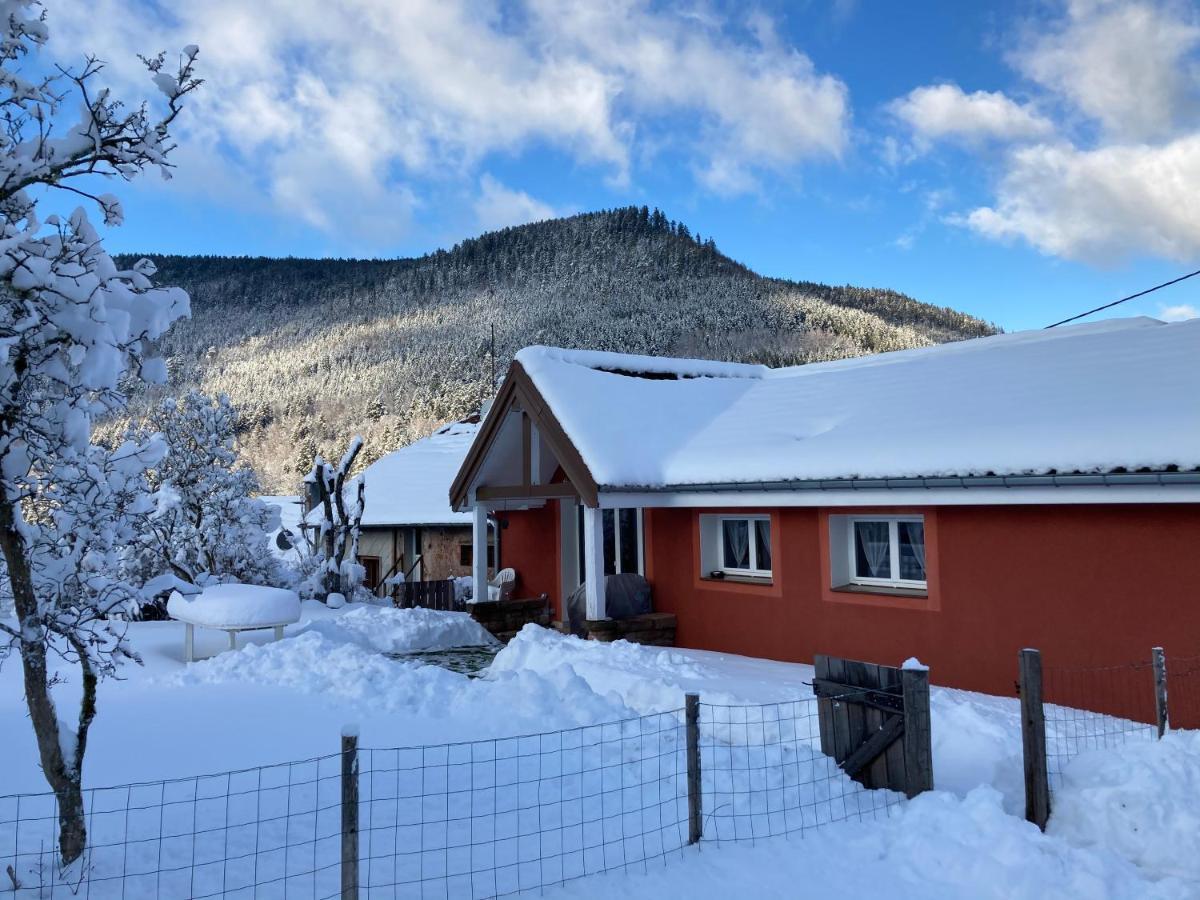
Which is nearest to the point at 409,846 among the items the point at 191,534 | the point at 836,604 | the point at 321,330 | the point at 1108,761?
the point at 1108,761

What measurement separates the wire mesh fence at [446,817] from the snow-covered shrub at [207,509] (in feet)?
44.3

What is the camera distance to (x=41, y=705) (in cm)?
440

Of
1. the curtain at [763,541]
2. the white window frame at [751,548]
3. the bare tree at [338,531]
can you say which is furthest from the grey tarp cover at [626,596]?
the bare tree at [338,531]

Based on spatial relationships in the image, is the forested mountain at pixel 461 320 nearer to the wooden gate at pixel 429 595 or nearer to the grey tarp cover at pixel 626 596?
the wooden gate at pixel 429 595

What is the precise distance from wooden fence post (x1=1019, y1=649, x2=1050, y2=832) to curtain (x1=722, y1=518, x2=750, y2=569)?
22.1 feet

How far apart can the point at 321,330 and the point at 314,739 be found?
107943mm

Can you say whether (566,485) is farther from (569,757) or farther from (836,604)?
(569,757)

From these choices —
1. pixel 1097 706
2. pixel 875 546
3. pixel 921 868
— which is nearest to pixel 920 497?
pixel 875 546

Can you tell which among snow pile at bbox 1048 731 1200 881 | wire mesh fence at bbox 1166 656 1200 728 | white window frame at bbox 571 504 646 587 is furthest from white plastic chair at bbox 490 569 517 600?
snow pile at bbox 1048 731 1200 881

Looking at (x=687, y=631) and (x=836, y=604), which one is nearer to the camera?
(x=836, y=604)

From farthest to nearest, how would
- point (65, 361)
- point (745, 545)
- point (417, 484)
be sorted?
point (417, 484) → point (745, 545) → point (65, 361)

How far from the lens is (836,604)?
1041 centimetres

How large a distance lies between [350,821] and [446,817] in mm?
1746

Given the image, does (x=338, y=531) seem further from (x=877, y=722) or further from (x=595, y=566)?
(x=877, y=722)
